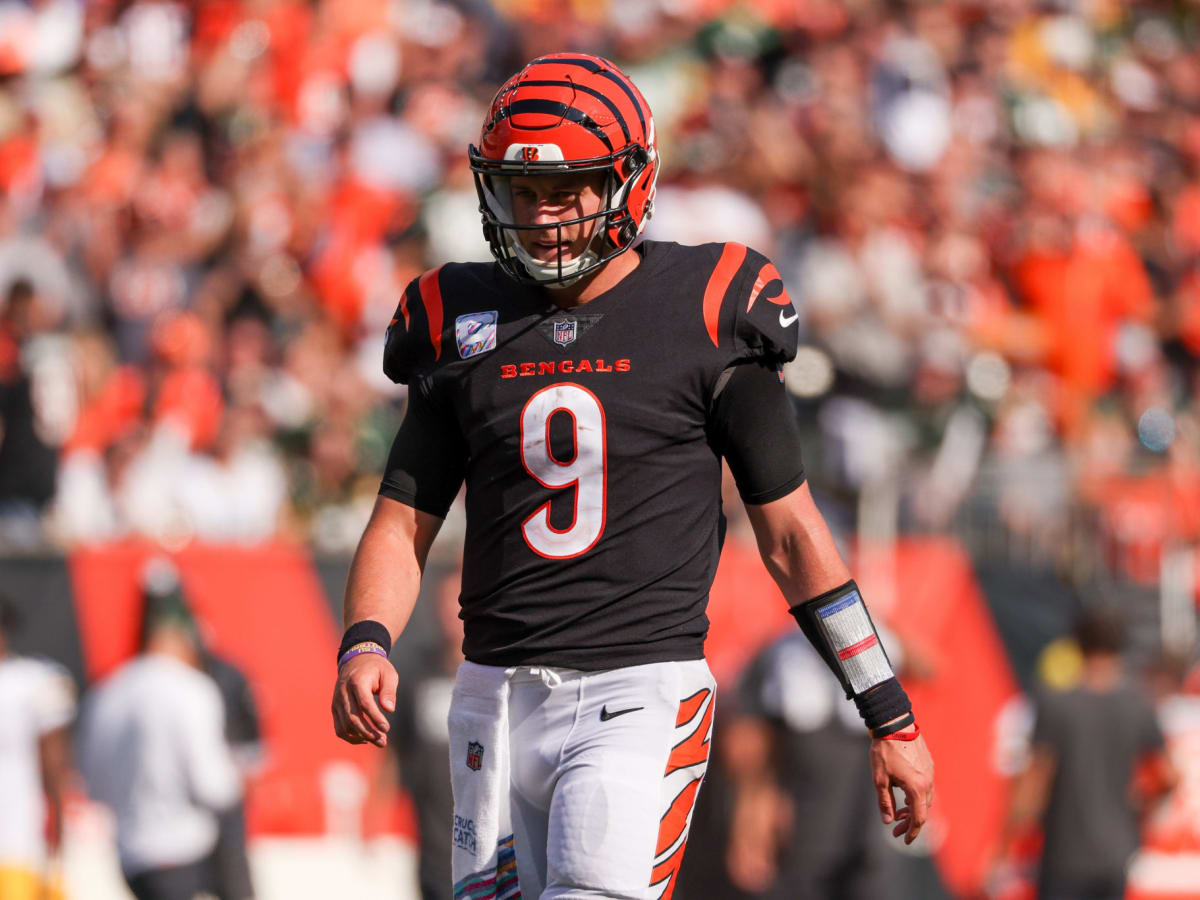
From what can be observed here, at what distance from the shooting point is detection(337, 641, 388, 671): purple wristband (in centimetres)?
413

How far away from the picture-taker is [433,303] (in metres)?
4.38

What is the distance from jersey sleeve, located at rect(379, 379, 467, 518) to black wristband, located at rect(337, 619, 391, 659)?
32 cm

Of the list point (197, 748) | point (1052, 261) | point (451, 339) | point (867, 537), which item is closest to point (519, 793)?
point (451, 339)

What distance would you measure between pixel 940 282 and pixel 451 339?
865 centimetres

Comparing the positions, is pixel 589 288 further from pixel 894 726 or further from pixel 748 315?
pixel 894 726

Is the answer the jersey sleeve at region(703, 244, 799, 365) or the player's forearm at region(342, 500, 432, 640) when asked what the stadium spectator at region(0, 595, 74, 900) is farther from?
the jersey sleeve at region(703, 244, 799, 365)

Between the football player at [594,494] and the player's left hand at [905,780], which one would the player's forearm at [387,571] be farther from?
the player's left hand at [905,780]

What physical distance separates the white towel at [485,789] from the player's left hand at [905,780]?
0.80 m

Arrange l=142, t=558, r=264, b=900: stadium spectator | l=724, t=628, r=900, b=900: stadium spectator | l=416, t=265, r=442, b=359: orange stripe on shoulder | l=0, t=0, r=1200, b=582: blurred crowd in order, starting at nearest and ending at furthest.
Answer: l=416, t=265, r=442, b=359: orange stripe on shoulder
l=142, t=558, r=264, b=900: stadium spectator
l=724, t=628, r=900, b=900: stadium spectator
l=0, t=0, r=1200, b=582: blurred crowd

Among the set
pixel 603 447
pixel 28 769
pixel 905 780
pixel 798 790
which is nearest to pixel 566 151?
pixel 603 447

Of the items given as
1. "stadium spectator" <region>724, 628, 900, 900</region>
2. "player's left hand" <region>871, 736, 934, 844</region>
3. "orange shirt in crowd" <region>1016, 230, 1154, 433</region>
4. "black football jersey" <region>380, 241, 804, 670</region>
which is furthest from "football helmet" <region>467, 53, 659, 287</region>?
"orange shirt in crowd" <region>1016, 230, 1154, 433</region>

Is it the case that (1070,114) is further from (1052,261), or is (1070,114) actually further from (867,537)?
(867,537)

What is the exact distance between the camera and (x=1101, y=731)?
30.3 feet

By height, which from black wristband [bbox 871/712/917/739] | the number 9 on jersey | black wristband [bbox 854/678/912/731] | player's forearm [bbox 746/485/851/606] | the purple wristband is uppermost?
the number 9 on jersey
